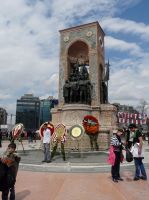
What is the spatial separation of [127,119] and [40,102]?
61257 mm

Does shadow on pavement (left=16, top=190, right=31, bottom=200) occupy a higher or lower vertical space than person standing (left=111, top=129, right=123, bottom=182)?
lower

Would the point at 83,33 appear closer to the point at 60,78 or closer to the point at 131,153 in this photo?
the point at 60,78

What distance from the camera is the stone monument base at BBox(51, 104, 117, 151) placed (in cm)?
1669

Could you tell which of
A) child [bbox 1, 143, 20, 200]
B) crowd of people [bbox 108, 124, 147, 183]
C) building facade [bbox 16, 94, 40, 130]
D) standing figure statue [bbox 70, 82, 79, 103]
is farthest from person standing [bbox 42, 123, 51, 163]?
building facade [bbox 16, 94, 40, 130]

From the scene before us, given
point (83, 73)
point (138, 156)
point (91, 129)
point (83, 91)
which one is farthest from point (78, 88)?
point (138, 156)

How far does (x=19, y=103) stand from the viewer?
91.4 metres

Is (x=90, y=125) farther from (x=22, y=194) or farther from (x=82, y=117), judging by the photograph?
(x=22, y=194)

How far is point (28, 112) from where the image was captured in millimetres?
88500

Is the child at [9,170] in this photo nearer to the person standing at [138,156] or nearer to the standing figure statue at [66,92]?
the person standing at [138,156]

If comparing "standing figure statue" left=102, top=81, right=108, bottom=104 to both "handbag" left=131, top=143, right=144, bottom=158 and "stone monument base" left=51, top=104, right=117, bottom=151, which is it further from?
"handbag" left=131, top=143, right=144, bottom=158

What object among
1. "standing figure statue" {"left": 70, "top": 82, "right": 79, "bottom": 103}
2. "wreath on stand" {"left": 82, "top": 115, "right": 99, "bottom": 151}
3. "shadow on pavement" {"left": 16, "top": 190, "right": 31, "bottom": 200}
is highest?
"standing figure statue" {"left": 70, "top": 82, "right": 79, "bottom": 103}

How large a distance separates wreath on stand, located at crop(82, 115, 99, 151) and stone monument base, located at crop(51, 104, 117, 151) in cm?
26

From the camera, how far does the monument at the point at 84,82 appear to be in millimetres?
19094

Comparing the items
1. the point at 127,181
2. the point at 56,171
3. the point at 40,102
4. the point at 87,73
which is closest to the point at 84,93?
the point at 87,73
